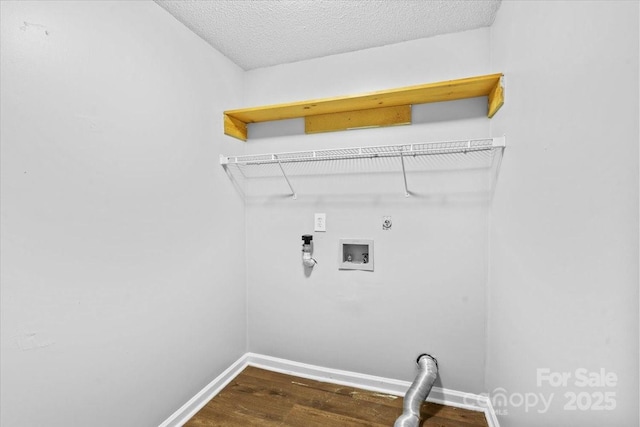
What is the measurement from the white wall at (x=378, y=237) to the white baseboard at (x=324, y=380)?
0.05 m

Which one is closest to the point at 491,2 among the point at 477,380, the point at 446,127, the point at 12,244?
the point at 446,127

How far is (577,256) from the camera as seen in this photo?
2.51ft

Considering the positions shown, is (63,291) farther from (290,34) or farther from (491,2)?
(491,2)

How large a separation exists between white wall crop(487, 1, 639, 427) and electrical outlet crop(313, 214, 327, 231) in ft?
3.67

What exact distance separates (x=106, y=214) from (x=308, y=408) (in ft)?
5.23

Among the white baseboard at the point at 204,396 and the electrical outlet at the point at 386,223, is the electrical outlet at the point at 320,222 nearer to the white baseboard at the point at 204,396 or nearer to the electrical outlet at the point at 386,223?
the electrical outlet at the point at 386,223

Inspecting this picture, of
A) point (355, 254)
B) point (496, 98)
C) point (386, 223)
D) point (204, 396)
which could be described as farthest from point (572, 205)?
point (204, 396)

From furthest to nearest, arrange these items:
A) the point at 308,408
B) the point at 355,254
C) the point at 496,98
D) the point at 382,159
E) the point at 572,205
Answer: the point at 355,254 → the point at 382,159 → the point at 308,408 → the point at 496,98 → the point at 572,205

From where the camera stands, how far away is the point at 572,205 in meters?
0.78

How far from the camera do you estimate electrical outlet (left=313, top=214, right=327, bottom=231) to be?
2.04 meters

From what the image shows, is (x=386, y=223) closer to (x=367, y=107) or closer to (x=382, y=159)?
(x=382, y=159)

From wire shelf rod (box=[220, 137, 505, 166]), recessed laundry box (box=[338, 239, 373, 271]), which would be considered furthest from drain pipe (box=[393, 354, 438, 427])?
wire shelf rod (box=[220, 137, 505, 166])

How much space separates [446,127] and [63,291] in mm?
2130

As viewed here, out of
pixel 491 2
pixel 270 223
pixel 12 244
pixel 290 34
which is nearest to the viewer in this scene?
pixel 12 244
